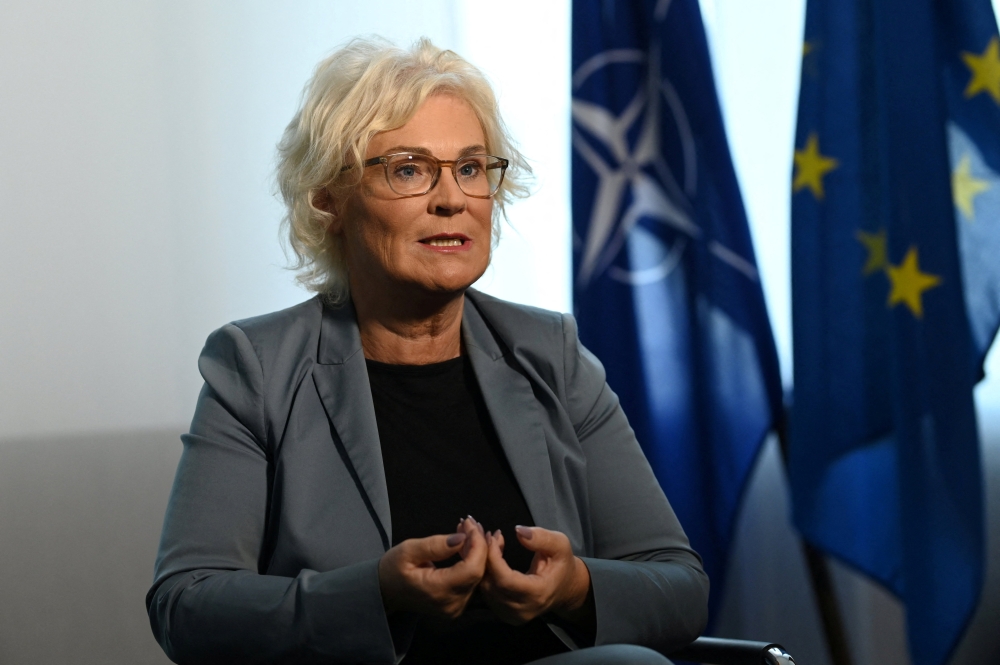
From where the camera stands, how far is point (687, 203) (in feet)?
7.79

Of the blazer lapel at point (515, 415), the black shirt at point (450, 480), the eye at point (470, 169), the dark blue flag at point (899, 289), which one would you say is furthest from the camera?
the dark blue flag at point (899, 289)

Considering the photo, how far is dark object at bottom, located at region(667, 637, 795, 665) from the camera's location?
1296 mm

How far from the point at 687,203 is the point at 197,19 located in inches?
52.5

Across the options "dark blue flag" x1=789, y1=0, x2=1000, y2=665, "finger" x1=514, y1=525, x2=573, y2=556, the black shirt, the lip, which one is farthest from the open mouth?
"dark blue flag" x1=789, y1=0, x2=1000, y2=665

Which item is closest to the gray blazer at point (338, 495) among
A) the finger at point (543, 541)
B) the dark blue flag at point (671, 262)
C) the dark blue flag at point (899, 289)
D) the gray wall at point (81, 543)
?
the finger at point (543, 541)

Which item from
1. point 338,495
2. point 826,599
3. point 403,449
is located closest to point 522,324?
point 403,449

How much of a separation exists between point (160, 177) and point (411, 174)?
111cm

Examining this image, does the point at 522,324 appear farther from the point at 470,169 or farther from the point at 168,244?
the point at 168,244

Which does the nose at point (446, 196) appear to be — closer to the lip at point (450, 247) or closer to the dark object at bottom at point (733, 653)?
the lip at point (450, 247)

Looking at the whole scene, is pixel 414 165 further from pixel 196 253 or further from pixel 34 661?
pixel 34 661

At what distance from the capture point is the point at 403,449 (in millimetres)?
1494

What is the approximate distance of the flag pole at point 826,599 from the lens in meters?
2.40

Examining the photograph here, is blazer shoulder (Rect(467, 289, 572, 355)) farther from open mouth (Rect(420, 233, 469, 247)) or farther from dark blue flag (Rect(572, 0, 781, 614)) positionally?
dark blue flag (Rect(572, 0, 781, 614))

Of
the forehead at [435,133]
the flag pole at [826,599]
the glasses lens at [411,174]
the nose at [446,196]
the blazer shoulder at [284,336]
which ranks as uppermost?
the forehead at [435,133]
